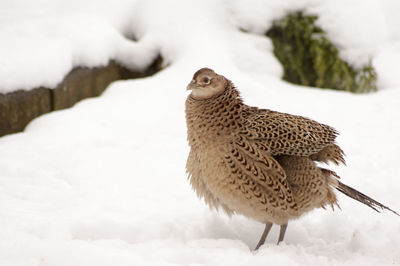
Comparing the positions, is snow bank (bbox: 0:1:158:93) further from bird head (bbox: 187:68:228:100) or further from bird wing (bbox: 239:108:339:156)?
bird wing (bbox: 239:108:339:156)

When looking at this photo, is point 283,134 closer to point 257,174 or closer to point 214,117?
point 257,174

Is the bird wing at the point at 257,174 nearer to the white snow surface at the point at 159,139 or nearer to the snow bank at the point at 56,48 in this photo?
the white snow surface at the point at 159,139

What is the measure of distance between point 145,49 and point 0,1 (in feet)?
6.83

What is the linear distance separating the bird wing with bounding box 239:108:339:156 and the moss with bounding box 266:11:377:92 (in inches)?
155

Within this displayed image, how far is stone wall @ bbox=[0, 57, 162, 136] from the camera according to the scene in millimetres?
5051

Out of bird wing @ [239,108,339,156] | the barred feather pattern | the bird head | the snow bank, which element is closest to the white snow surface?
the snow bank

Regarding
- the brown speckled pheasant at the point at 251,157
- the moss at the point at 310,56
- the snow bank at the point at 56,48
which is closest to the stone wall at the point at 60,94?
the snow bank at the point at 56,48

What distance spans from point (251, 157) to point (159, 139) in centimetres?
208

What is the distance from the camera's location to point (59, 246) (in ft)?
9.28

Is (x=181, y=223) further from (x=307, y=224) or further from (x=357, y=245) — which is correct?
(x=357, y=245)

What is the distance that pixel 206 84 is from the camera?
343cm

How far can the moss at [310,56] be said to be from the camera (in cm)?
728

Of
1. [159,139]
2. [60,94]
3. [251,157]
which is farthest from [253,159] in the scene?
[60,94]

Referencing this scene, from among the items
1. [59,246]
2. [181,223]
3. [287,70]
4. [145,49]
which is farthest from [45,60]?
[287,70]
